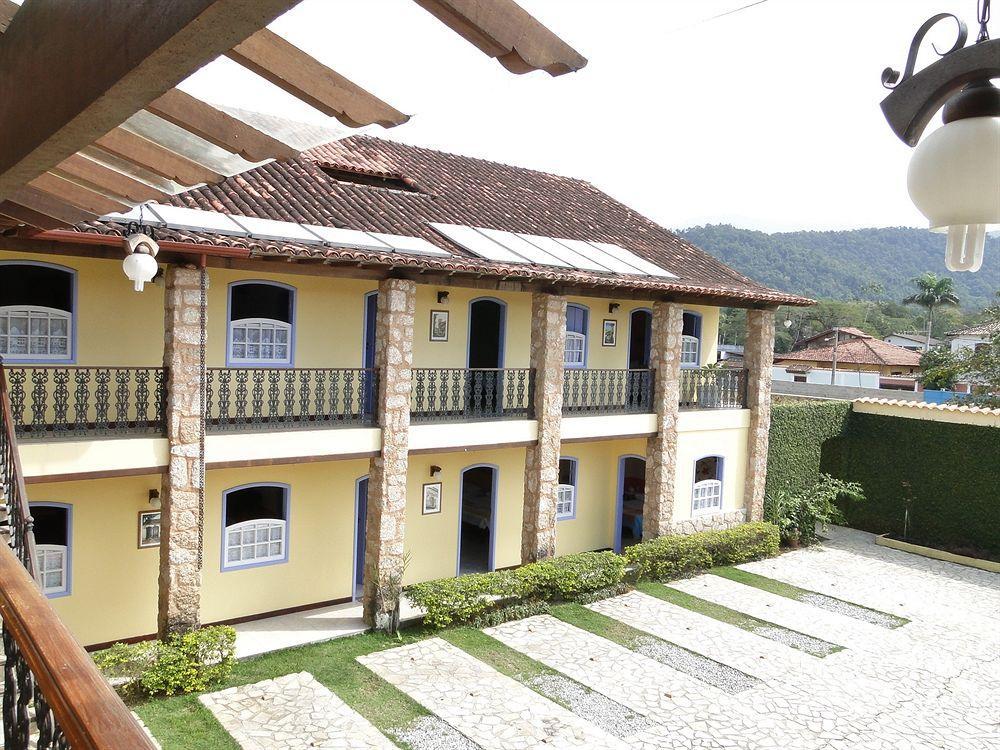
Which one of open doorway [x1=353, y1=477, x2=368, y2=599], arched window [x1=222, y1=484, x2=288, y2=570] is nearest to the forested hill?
open doorway [x1=353, y1=477, x2=368, y2=599]

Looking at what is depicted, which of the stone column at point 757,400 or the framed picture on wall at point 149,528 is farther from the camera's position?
the stone column at point 757,400

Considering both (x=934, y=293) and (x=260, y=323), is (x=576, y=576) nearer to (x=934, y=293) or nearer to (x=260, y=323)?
(x=260, y=323)

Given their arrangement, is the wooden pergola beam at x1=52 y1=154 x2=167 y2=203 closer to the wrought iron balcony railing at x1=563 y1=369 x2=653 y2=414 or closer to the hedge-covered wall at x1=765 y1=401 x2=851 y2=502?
the wrought iron balcony railing at x1=563 y1=369 x2=653 y2=414

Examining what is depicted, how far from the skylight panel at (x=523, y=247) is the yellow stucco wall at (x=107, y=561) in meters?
6.85

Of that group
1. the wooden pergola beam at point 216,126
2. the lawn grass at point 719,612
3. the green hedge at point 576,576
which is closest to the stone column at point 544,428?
the green hedge at point 576,576

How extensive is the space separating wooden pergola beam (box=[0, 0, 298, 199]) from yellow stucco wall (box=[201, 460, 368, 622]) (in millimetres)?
10669

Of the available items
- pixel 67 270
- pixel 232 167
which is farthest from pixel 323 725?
pixel 232 167

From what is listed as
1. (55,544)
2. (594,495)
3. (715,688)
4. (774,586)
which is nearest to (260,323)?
(55,544)

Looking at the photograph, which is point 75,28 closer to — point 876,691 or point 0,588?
point 0,588

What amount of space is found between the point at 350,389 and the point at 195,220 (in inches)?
128

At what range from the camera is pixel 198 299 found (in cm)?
973

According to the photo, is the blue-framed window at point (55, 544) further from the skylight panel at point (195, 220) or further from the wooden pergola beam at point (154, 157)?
the wooden pergola beam at point (154, 157)

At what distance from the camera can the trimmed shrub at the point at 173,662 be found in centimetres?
903

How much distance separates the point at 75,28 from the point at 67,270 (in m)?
10.2
